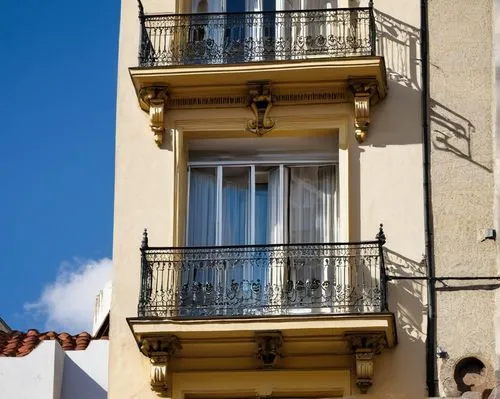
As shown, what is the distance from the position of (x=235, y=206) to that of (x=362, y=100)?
7.81 feet

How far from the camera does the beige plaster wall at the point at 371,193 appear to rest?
83.0ft

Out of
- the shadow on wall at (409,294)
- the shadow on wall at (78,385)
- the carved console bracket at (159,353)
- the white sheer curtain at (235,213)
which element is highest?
the white sheer curtain at (235,213)

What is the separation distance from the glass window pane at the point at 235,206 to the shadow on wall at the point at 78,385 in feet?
11.2

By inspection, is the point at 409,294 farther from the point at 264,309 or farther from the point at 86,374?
the point at 86,374

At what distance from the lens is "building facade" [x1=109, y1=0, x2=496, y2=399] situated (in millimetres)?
25078

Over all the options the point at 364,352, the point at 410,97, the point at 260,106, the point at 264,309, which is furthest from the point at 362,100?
the point at 364,352

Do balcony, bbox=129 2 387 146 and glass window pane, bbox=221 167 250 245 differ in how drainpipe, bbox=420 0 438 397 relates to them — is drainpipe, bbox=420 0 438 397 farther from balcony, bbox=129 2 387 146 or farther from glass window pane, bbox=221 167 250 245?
glass window pane, bbox=221 167 250 245

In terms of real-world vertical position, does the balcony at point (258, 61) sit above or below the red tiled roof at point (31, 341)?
above

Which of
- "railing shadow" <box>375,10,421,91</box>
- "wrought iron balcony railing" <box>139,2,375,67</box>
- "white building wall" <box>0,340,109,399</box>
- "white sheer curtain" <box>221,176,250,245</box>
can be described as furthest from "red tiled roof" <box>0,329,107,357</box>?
"railing shadow" <box>375,10,421,91</box>

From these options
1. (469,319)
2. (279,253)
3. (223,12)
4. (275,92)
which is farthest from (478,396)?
(223,12)

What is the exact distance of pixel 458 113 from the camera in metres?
26.3

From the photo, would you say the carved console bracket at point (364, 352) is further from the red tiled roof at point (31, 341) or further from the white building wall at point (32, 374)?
the red tiled roof at point (31, 341)

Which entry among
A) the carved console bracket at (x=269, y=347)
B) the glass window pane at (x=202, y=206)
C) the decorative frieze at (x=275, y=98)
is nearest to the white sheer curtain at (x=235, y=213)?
the glass window pane at (x=202, y=206)

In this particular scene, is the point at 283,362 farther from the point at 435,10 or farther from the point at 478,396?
the point at 435,10
